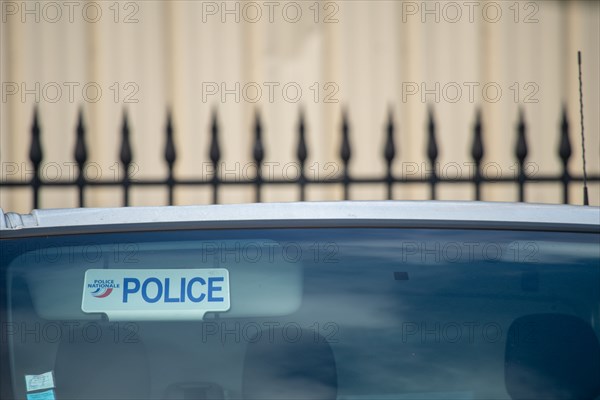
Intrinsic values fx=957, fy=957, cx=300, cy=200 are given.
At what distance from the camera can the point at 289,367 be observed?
192cm

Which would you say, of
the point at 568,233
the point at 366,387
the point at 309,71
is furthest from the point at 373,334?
the point at 309,71

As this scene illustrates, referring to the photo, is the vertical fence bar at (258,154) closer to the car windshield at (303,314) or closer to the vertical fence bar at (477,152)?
the vertical fence bar at (477,152)

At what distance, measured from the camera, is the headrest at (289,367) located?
1888 mm

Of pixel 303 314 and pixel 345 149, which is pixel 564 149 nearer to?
pixel 345 149

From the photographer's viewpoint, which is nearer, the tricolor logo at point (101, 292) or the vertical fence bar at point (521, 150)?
the tricolor logo at point (101, 292)

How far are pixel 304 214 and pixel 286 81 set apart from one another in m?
3.08

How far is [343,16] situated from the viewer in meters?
5.09

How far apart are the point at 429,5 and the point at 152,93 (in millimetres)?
1542

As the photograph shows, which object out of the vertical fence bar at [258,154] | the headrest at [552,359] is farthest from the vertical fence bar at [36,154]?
the headrest at [552,359]

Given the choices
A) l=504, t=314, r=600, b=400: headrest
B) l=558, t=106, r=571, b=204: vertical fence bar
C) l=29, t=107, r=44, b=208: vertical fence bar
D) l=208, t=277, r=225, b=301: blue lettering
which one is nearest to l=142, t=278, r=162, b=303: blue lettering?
l=208, t=277, r=225, b=301: blue lettering

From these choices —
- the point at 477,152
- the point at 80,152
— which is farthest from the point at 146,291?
the point at 477,152

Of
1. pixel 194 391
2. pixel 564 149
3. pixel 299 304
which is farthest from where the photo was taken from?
pixel 564 149

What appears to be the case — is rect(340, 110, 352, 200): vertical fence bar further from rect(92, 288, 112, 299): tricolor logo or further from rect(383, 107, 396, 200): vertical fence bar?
rect(92, 288, 112, 299): tricolor logo

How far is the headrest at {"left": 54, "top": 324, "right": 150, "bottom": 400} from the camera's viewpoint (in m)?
1.90
